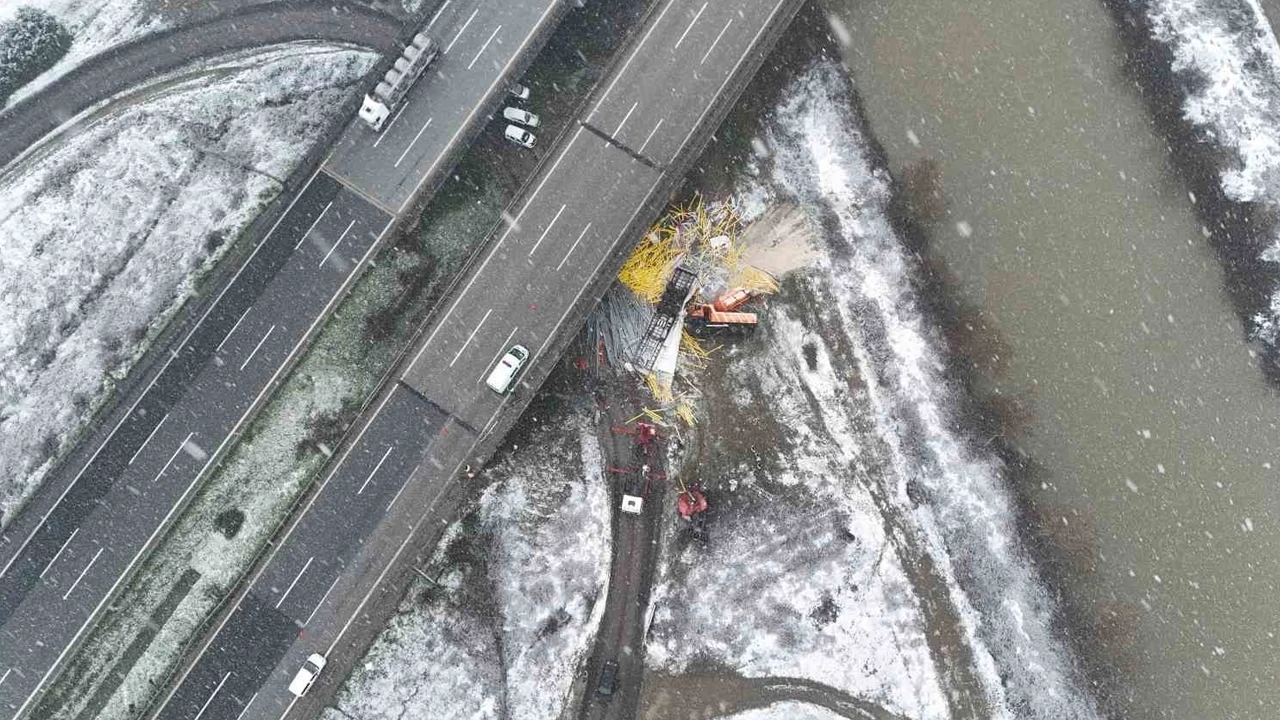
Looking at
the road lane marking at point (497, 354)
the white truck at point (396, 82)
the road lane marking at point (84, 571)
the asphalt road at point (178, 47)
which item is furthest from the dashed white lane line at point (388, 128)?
the road lane marking at point (84, 571)

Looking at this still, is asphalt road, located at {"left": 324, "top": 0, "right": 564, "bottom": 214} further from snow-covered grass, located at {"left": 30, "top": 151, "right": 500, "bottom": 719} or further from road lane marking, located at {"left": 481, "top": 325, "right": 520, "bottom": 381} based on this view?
road lane marking, located at {"left": 481, "top": 325, "right": 520, "bottom": 381}

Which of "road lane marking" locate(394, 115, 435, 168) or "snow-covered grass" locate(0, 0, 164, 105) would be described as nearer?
"road lane marking" locate(394, 115, 435, 168)

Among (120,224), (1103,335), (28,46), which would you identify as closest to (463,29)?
(120,224)

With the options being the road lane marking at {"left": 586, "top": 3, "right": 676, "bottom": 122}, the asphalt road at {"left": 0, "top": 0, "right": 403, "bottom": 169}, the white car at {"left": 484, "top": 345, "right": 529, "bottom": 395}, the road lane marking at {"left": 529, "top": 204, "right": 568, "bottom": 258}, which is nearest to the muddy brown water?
the road lane marking at {"left": 586, "top": 3, "right": 676, "bottom": 122}

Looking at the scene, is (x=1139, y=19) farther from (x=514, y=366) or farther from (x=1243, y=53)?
(x=514, y=366)

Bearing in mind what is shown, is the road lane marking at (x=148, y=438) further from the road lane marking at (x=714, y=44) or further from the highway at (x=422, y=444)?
the road lane marking at (x=714, y=44)
